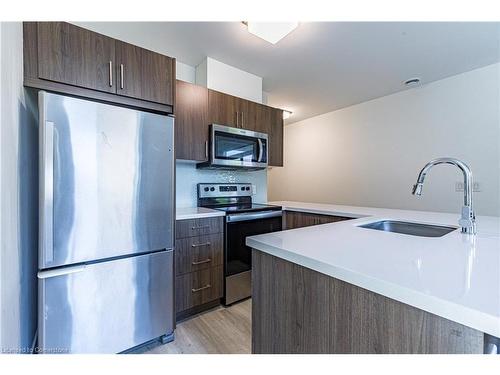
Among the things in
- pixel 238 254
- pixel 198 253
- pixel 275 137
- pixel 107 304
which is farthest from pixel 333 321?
pixel 275 137

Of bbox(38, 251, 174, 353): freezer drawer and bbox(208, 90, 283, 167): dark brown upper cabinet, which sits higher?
bbox(208, 90, 283, 167): dark brown upper cabinet

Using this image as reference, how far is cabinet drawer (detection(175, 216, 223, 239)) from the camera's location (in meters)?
1.87

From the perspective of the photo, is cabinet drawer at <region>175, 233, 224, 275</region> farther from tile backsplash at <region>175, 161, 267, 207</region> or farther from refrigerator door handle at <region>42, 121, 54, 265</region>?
refrigerator door handle at <region>42, 121, 54, 265</region>

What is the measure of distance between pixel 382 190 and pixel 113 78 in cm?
346

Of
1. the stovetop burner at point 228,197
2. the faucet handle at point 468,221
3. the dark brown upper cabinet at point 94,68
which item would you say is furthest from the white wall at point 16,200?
the faucet handle at point 468,221

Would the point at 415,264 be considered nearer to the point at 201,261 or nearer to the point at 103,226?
the point at 103,226

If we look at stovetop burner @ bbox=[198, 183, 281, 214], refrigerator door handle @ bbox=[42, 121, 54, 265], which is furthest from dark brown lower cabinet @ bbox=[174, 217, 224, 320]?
refrigerator door handle @ bbox=[42, 121, 54, 265]

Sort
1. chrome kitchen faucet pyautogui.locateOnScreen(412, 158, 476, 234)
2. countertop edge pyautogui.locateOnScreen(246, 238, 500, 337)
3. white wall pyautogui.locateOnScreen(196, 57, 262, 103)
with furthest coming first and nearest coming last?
white wall pyautogui.locateOnScreen(196, 57, 262, 103)
chrome kitchen faucet pyautogui.locateOnScreen(412, 158, 476, 234)
countertop edge pyautogui.locateOnScreen(246, 238, 500, 337)

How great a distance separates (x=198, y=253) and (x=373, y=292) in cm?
155

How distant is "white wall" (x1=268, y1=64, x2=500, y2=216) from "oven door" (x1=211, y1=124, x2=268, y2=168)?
1.82 meters

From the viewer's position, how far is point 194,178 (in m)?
2.54

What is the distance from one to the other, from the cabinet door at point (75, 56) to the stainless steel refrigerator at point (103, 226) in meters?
0.16

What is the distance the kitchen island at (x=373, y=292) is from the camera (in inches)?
20.5
